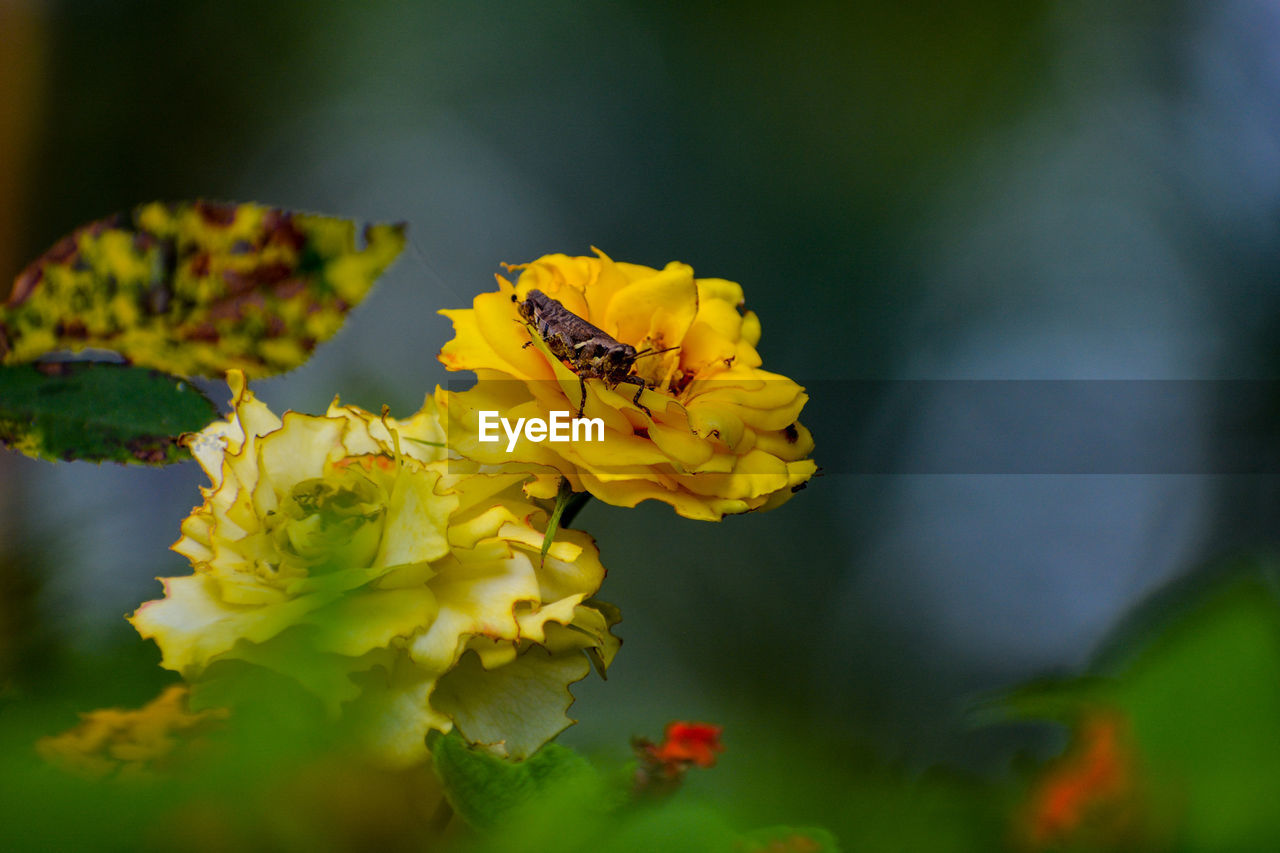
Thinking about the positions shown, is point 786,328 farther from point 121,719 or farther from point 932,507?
point 121,719

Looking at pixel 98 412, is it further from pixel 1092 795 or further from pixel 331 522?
pixel 1092 795

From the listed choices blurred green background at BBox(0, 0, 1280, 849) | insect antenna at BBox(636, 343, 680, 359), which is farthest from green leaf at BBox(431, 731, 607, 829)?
blurred green background at BBox(0, 0, 1280, 849)

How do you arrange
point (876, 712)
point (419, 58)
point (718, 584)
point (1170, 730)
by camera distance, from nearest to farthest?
point (1170, 730)
point (876, 712)
point (419, 58)
point (718, 584)

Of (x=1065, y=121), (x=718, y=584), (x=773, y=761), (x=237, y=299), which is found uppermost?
(x=1065, y=121)

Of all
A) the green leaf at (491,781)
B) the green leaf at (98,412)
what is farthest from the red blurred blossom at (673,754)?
the green leaf at (98,412)

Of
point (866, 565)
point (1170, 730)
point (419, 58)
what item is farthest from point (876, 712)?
point (419, 58)
